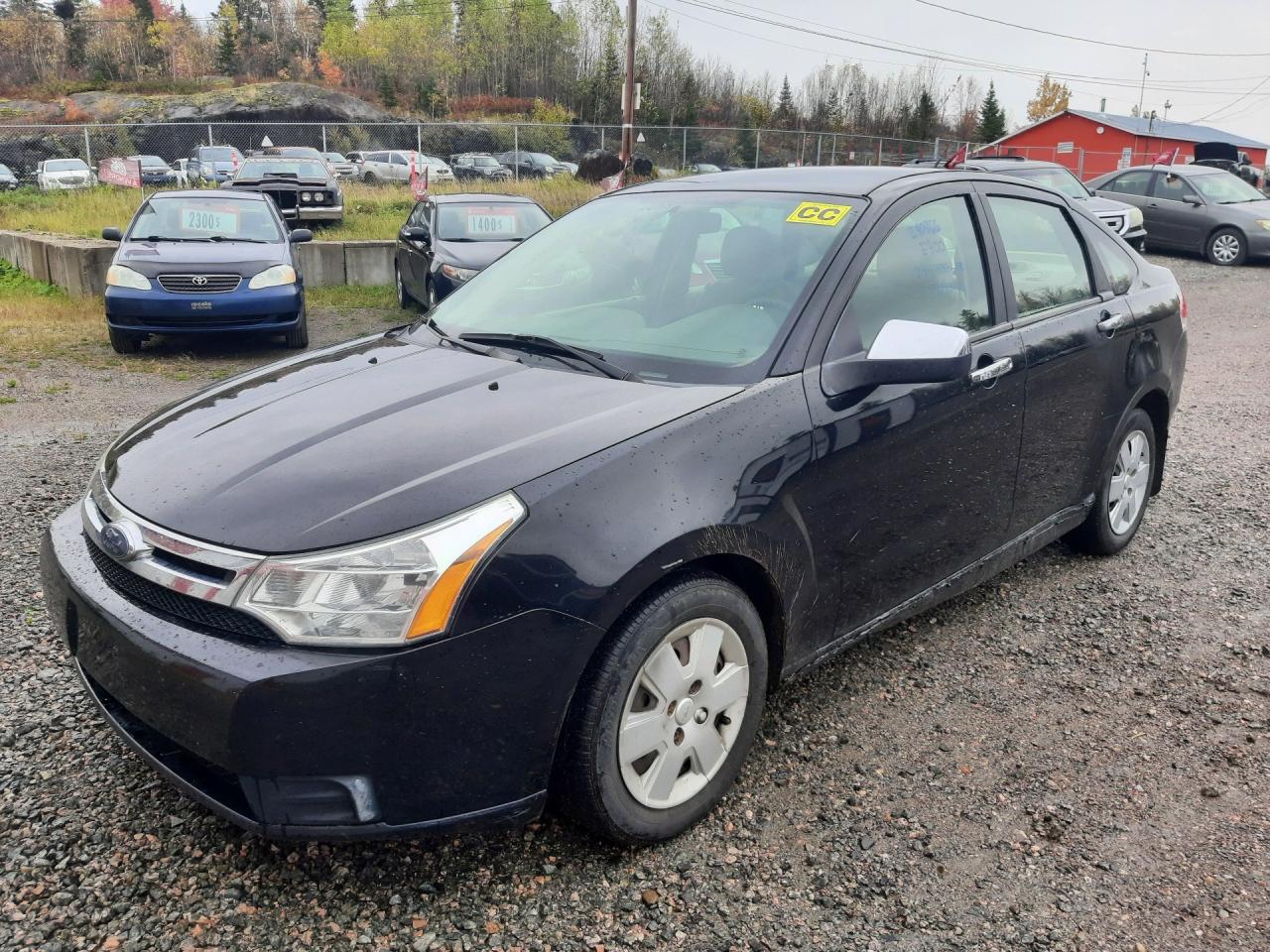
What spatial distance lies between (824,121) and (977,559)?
216ft

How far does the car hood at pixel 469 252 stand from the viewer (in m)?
10.5

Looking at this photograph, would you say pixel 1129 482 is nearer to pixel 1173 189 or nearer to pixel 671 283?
pixel 671 283

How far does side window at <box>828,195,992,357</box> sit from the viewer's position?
2996 mm

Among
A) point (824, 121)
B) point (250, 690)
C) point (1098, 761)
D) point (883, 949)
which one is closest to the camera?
point (250, 690)

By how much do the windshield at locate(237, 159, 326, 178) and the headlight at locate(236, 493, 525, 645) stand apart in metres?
19.5

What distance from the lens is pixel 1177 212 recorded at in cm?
1809

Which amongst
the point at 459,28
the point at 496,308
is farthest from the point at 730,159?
the point at 459,28

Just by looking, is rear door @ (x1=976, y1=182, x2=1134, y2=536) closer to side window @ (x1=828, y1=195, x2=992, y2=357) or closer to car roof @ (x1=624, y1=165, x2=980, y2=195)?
side window @ (x1=828, y1=195, x2=992, y2=357)

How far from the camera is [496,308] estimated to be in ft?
11.4

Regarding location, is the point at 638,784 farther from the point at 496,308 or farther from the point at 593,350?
the point at 496,308

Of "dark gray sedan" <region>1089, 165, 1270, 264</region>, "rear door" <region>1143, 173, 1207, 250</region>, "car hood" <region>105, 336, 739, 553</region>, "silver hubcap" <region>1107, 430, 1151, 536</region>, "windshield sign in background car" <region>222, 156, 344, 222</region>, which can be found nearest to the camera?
"car hood" <region>105, 336, 739, 553</region>

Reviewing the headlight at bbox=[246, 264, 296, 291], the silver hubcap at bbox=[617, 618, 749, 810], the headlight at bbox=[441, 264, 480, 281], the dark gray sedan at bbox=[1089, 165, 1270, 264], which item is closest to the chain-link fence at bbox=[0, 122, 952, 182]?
the dark gray sedan at bbox=[1089, 165, 1270, 264]

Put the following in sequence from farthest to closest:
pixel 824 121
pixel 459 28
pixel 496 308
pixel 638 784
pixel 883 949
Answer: pixel 459 28 < pixel 824 121 < pixel 496 308 < pixel 638 784 < pixel 883 949

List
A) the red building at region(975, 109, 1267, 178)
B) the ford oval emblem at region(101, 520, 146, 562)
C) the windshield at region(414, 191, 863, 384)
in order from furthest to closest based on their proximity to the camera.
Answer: the red building at region(975, 109, 1267, 178), the windshield at region(414, 191, 863, 384), the ford oval emblem at region(101, 520, 146, 562)
